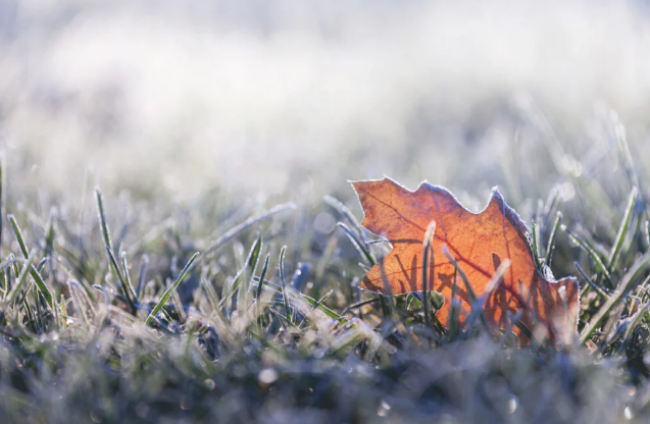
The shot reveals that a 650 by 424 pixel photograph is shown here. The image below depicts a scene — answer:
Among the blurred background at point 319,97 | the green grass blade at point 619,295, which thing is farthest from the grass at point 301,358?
the blurred background at point 319,97

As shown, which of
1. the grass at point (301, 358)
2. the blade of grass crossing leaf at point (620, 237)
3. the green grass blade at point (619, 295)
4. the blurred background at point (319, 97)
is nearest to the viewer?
the grass at point (301, 358)

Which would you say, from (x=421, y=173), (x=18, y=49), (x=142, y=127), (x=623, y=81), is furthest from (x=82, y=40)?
(x=623, y=81)

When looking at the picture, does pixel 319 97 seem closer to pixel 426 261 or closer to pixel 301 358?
pixel 426 261

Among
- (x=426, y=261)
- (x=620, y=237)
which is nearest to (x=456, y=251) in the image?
(x=426, y=261)

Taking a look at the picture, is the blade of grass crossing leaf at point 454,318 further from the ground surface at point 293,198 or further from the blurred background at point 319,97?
the blurred background at point 319,97

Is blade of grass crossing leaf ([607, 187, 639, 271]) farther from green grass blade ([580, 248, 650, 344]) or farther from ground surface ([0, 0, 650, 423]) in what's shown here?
green grass blade ([580, 248, 650, 344])

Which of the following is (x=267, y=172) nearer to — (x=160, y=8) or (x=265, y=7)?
(x=160, y=8)
